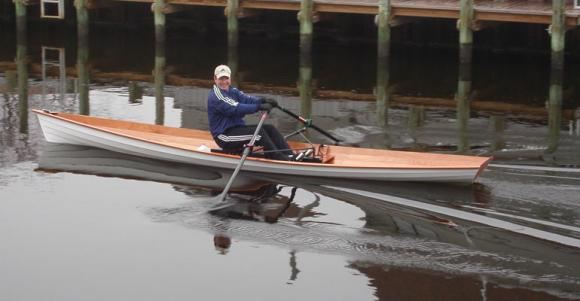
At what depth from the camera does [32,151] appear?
17328mm

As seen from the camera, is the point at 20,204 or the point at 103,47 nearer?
the point at 20,204

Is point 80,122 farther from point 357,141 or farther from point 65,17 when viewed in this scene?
point 65,17

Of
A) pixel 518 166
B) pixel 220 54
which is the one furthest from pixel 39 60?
pixel 518 166

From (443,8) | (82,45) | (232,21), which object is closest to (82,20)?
(82,45)

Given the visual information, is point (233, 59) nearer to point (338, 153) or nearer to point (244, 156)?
point (338, 153)

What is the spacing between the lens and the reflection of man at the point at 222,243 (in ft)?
41.6

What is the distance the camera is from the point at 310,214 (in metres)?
14.0

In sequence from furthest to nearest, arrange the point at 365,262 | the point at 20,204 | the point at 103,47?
the point at 103,47 → the point at 20,204 → the point at 365,262

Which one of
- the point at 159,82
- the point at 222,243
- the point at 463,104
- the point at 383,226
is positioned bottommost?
the point at 222,243

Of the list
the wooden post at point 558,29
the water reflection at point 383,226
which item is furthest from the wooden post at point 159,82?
the wooden post at point 558,29

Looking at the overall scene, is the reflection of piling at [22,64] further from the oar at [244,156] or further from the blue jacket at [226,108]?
the oar at [244,156]

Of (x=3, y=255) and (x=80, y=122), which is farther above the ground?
(x=80, y=122)

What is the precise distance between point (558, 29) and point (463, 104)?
281 cm

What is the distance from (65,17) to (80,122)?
15707 mm
